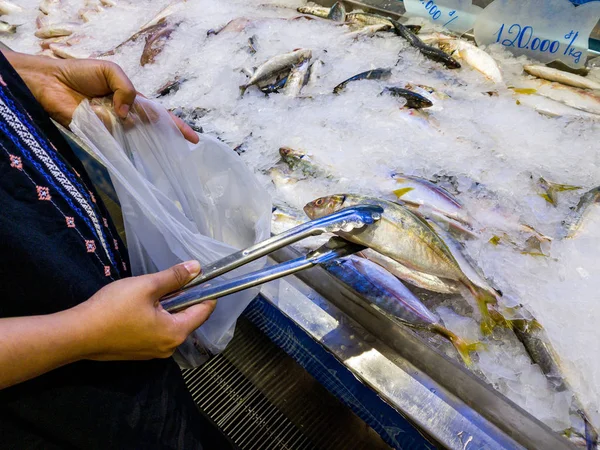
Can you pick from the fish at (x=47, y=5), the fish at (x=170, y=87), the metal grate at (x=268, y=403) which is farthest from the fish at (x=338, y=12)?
the fish at (x=47, y=5)

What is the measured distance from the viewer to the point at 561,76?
7.63 ft

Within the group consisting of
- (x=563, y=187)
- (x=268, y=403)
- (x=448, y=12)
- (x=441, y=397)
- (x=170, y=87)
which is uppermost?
(x=448, y=12)

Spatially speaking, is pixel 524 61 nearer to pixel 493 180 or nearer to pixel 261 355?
pixel 493 180

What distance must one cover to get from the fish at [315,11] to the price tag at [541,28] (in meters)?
1.30

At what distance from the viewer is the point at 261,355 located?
2480 mm

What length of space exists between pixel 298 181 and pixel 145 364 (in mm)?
1191

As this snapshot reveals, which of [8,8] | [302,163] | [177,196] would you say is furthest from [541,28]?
[8,8]

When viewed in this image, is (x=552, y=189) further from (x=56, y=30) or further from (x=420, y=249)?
(x=56, y=30)

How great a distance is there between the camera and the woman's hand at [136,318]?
0.94 m

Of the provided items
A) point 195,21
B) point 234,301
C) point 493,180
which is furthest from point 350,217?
point 195,21

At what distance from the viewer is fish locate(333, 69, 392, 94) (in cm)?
254

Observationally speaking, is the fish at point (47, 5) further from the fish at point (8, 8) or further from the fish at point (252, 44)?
the fish at point (252, 44)

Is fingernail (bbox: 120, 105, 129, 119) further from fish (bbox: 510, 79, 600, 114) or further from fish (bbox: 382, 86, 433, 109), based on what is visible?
fish (bbox: 510, 79, 600, 114)

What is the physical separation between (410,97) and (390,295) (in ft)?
4.54
